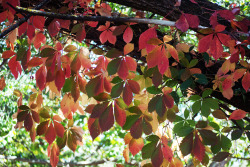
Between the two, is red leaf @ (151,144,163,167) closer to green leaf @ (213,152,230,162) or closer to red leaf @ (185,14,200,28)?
green leaf @ (213,152,230,162)

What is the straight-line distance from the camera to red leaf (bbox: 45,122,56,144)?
968mm

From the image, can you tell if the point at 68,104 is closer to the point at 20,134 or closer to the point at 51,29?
the point at 51,29

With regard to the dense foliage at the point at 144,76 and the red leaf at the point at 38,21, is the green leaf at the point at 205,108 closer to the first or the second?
the dense foliage at the point at 144,76

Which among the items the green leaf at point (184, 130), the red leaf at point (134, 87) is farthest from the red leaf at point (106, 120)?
the green leaf at point (184, 130)

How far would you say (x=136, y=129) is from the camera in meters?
0.87

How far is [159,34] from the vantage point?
1.15 metres

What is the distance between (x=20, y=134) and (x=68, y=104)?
390 cm

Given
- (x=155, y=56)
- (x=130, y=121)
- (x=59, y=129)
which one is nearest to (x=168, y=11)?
(x=155, y=56)

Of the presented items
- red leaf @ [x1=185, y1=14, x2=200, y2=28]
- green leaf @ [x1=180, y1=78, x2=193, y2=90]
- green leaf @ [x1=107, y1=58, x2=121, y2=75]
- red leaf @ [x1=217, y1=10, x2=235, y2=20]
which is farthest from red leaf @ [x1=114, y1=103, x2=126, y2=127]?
red leaf @ [x1=217, y1=10, x2=235, y2=20]

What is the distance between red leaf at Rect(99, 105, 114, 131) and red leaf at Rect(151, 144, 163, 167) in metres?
0.18

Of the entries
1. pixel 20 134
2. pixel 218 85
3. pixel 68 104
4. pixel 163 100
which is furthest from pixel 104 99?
pixel 20 134

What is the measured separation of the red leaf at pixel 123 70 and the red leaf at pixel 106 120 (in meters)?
0.11

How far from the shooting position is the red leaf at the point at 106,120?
78 centimetres

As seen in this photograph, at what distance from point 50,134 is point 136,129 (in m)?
0.33
